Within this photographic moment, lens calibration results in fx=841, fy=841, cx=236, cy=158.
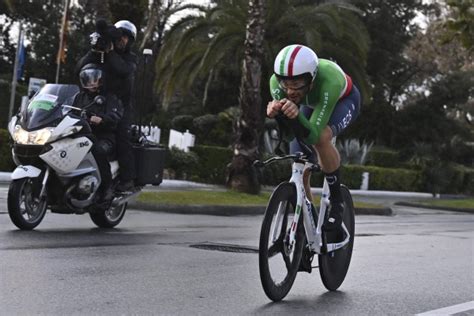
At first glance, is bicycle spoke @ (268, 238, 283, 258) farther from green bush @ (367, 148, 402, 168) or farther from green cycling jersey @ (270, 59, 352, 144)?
green bush @ (367, 148, 402, 168)

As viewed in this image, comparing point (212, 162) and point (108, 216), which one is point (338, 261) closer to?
point (108, 216)

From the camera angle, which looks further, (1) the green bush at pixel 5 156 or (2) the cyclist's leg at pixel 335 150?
(1) the green bush at pixel 5 156

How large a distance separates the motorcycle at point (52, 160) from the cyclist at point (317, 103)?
3.27 meters

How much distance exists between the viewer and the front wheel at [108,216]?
9.49 metres

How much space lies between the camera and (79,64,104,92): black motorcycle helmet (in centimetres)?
901

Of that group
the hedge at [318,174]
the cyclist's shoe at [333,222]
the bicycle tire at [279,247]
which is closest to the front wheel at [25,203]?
the cyclist's shoe at [333,222]

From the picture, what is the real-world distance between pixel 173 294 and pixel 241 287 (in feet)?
2.24

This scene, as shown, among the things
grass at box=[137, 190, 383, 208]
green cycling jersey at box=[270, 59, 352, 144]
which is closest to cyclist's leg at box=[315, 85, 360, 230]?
green cycling jersey at box=[270, 59, 352, 144]

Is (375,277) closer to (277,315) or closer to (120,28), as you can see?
(277,315)

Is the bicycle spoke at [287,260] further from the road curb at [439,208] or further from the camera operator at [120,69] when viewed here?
the road curb at [439,208]

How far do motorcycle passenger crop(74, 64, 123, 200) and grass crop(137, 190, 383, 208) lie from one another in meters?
4.79

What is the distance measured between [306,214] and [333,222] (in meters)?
0.41

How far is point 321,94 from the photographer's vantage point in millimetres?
5633

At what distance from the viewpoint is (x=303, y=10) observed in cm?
2941
